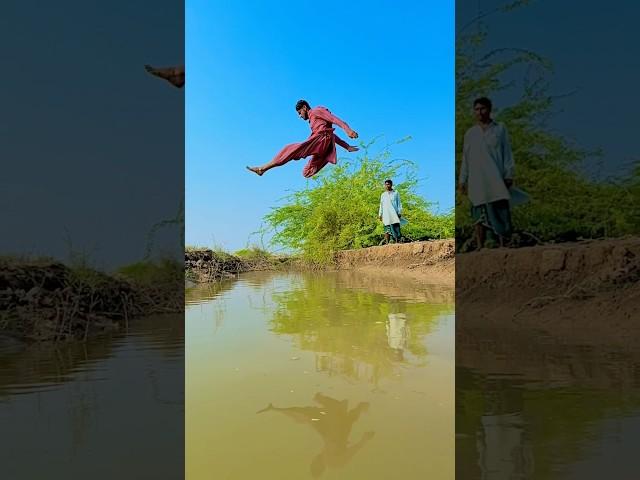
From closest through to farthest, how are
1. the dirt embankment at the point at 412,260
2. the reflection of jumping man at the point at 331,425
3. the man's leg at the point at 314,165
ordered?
the reflection of jumping man at the point at 331,425 → the man's leg at the point at 314,165 → the dirt embankment at the point at 412,260

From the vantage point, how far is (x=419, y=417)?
91.0 inches

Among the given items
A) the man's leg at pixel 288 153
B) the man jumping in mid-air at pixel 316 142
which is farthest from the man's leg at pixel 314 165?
the man's leg at pixel 288 153

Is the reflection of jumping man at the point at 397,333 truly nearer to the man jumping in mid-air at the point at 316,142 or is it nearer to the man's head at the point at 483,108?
the man's head at the point at 483,108

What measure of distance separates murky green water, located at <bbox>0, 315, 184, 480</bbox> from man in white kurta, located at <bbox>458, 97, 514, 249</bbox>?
257 centimetres

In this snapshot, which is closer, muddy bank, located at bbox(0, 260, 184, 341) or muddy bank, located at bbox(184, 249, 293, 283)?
muddy bank, located at bbox(0, 260, 184, 341)

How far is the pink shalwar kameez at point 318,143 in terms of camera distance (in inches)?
206

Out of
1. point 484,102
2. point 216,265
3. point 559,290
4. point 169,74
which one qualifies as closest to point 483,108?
point 484,102

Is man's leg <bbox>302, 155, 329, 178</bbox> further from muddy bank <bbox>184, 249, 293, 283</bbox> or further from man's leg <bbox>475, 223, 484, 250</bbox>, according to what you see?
man's leg <bbox>475, 223, 484, 250</bbox>

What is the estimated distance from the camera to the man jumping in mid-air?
523cm

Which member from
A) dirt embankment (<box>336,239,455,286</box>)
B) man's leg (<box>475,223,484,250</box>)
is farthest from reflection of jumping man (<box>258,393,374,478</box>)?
dirt embankment (<box>336,239,455,286</box>)

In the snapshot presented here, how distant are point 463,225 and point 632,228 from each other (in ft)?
4.04

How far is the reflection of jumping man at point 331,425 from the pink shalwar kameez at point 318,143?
319 centimetres

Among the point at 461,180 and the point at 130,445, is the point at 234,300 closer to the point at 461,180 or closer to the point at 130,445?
the point at 461,180

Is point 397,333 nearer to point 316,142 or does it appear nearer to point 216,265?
point 316,142
